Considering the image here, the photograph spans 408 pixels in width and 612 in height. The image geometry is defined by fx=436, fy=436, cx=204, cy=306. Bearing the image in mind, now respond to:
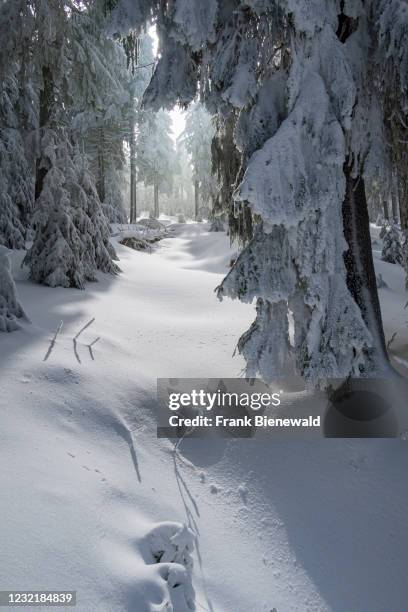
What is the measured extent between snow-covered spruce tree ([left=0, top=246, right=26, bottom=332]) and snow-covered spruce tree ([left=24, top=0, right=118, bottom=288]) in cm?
370

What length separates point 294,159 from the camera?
432 cm

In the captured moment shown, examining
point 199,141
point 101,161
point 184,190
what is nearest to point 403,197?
point 101,161

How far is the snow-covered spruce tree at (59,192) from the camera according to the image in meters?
9.71

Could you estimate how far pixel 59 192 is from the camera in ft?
32.4

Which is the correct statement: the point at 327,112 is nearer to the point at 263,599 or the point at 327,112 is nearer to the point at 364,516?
the point at 364,516

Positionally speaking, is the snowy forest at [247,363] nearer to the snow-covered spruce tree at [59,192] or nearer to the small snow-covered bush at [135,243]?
the snow-covered spruce tree at [59,192]

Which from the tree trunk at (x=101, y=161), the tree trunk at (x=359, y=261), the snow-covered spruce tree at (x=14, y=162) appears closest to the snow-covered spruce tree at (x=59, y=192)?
the snow-covered spruce tree at (x=14, y=162)

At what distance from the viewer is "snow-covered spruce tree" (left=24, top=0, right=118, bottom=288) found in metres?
9.71

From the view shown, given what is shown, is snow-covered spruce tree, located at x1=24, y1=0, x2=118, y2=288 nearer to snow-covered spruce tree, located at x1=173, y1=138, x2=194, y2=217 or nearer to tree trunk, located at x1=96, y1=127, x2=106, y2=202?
tree trunk, located at x1=96, y1=127, x2=106, y2=202

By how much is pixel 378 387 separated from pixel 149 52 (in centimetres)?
3400

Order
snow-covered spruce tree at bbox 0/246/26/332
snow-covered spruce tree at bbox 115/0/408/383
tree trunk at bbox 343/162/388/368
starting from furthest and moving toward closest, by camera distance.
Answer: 1. snow-covered spruce tree at bbox 0/246/26/332
2. tree trunk at bbox 343/162/388/368
3. snow-covered spruce tree at bbox 115/0/408/383

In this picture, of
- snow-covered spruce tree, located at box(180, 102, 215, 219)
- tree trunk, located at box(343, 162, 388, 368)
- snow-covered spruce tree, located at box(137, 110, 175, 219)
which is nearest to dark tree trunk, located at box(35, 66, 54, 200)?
tree trunk, located at box(343, 162, 388, 368)

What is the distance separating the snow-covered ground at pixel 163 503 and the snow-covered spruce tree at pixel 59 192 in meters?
3.92

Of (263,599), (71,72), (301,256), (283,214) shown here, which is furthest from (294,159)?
(71,72)
